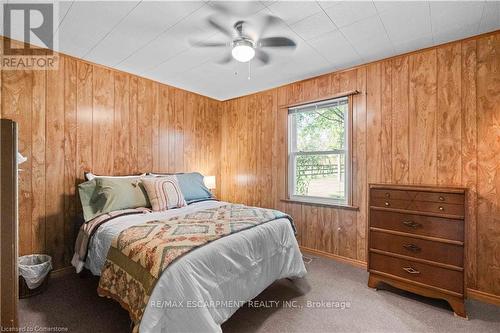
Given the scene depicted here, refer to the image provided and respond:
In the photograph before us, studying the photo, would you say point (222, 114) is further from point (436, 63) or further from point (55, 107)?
point (436, 63)

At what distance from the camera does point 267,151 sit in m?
3.65

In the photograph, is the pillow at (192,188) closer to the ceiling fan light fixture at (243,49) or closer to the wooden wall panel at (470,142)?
the ceiling fan light fixture at (243,49)

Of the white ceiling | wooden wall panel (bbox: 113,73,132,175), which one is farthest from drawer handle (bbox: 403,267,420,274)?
wooden wall panel (bbox: 113,73,132,175)

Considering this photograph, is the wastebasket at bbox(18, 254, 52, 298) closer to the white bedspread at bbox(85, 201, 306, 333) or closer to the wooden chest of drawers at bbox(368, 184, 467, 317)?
the white bedspread at bbox(85, 201, 306, 333)

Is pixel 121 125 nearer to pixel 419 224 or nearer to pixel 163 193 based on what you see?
pixel 163 193

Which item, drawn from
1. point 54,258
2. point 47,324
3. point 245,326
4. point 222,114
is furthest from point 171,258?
point 222,114

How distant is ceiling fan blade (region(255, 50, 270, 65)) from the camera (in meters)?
2.43

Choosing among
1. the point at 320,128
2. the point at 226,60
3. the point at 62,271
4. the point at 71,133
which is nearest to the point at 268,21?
the point at 226,60

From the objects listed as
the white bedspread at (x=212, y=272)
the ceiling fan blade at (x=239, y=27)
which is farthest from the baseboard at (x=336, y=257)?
the ceiling fan blade at (x=239, y=27)

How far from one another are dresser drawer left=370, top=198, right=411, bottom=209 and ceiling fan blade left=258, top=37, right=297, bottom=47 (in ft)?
5.63

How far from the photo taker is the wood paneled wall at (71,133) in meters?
2.30

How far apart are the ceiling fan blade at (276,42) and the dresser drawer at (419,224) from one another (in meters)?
1.81

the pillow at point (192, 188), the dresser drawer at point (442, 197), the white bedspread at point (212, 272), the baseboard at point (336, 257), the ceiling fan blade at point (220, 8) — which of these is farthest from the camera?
the pillow at point (192, 188)

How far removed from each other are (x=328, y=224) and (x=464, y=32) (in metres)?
2.34
